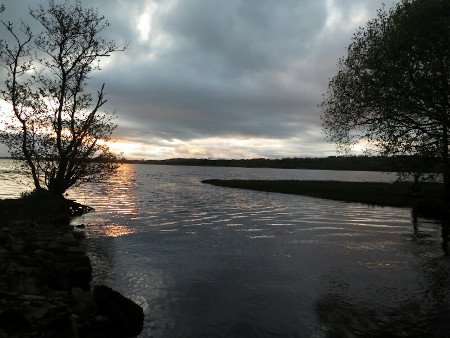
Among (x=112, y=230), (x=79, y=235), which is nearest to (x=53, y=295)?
(x=79, y=235)

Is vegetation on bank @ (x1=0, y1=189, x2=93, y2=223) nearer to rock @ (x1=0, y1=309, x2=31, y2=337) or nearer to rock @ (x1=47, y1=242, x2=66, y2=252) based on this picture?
rock @ (x1=47, y1=242, x2=66, y2=252)

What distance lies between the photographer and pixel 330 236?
1033 inches

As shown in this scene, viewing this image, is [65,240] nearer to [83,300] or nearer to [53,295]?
[53,295]

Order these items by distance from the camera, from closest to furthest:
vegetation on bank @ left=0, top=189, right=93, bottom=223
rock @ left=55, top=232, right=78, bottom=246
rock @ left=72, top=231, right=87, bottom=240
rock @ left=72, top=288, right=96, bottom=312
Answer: rock @ left=72, top=288, right=96, bottom=312 < rock @ left=55, top=232, right=78, bottom=246 < rock @ left=72, top=231, right=87, bottom=240 < vegetation on bank @ left=0, top=189, right=93, bottom=223

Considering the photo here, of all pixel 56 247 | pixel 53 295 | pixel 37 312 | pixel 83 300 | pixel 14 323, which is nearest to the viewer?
pixel 14 323

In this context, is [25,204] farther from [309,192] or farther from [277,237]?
[309,192]

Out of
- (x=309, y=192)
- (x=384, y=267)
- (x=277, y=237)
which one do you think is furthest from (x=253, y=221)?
(x=309, y=192)

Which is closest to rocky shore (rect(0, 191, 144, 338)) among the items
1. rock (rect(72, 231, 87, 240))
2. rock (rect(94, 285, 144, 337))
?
rock (rect(94, 285, 144, 337))

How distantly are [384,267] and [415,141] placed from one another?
1774 cm

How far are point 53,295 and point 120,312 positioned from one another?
330cm

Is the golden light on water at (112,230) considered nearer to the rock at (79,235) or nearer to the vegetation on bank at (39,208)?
the rock at (79,235)

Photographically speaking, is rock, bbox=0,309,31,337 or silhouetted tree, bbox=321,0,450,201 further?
silhouetted tree, bbox=321,0,450,201

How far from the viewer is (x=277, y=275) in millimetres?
16609

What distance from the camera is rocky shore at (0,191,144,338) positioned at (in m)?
9.51
